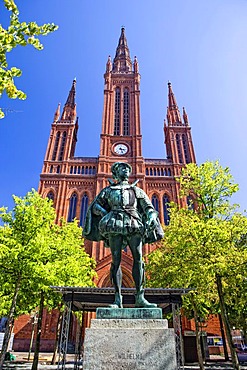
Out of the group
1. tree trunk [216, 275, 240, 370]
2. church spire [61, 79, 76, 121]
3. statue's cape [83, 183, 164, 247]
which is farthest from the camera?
church spire [61, 79, 76, 121]

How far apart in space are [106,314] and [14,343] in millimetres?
28004

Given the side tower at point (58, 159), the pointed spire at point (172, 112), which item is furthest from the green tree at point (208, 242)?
the pointed spire at point (172, 112)

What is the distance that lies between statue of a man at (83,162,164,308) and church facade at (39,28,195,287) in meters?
22.7

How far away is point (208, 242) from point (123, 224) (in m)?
9.34

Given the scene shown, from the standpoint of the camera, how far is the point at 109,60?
47031 mm

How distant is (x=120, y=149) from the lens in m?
36.8

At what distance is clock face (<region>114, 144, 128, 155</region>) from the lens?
36.5 meters

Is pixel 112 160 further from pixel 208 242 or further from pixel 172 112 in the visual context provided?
pixel 208 242

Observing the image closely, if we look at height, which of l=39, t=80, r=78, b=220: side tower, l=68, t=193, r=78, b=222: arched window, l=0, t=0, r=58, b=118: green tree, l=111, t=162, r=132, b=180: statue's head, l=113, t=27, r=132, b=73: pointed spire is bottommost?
l=111, t=162, r=132, b=180: statue's head

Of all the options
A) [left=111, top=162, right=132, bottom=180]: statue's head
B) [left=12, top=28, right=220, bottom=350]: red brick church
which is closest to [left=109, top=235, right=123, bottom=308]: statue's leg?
[left=111, top=162, right=132, bottom=180]: statue's head

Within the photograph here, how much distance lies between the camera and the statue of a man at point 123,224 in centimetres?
419

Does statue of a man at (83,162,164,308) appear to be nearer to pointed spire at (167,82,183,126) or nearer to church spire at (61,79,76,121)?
pointed spire at (167,82,183,126)

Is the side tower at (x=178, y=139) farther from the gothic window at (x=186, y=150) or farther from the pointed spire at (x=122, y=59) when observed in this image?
the pointed spire at (x=122, y=59)

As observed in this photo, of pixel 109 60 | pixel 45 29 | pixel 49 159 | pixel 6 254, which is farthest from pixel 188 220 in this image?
pixel 109 60
